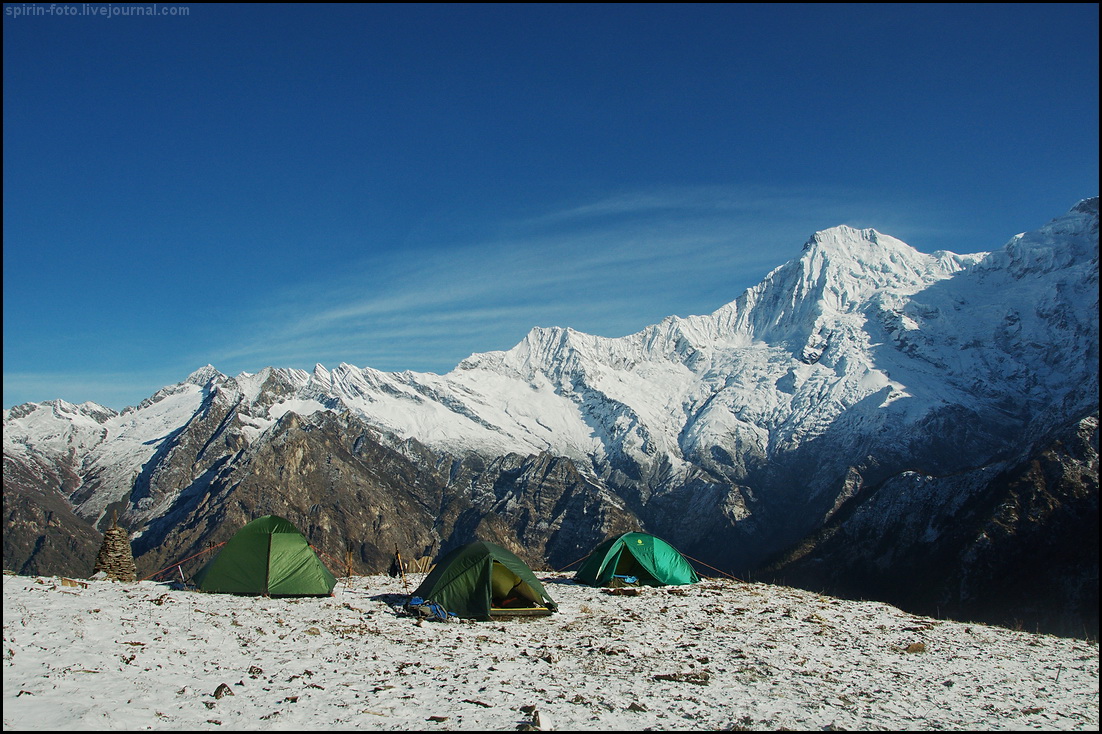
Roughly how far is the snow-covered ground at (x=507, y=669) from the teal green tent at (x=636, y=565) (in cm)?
685

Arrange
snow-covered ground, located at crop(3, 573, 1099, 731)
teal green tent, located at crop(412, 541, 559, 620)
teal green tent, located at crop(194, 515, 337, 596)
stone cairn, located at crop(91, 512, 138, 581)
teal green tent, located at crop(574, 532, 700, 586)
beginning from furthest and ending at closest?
teal green tent, located at crop(574, 532, 700, 586) < stone cairn, located at crop(91, 512, 138, 581) < teal green tent, located at crop(194, 515, 337, 596) < teal green tent, located at crop(412, 541, 559, 620) < snow-covered ground, located at crop(3, 573, 1099, 731)

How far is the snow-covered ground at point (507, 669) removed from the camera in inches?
631

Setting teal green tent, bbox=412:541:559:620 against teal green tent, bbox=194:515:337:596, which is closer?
teal green tent, bbox=412:541:559:620

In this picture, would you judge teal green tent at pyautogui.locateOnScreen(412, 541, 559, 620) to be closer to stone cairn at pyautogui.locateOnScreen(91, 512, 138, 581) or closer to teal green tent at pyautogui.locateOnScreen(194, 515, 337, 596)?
teal green tent at pyautogui.locateOnScreen(194, 515, 337, 596)

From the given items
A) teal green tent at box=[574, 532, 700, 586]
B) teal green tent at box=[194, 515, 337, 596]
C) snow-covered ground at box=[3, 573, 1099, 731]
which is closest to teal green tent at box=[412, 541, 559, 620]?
snow-covered ground at box=[3, 573, 1099, 731]

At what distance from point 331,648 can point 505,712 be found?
777cm

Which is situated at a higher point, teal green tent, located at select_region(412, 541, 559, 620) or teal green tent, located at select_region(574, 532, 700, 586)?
teal green tent, located at select_region(412, 541, 559, 620)

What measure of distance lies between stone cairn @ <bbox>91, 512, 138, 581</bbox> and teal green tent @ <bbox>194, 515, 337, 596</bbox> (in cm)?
619

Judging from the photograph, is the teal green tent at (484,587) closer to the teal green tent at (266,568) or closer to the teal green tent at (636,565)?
the teal green tent at (266,568)

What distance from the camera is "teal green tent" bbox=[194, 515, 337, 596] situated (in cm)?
3041

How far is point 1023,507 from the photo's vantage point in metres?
148

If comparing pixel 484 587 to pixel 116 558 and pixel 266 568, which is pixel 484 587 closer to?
pixel 266 568

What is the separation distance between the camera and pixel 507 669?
65.4 feet

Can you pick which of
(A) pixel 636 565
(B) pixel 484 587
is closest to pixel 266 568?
(B) pixel 484 587
